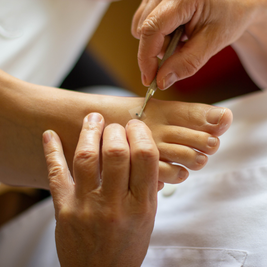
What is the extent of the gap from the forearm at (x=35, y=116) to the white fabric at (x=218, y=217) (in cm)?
28

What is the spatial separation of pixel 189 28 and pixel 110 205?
1.59 feet

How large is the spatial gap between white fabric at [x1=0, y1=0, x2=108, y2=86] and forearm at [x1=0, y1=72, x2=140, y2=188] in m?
0.18

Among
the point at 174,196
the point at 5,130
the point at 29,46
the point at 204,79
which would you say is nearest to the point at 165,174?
the point at 174,196

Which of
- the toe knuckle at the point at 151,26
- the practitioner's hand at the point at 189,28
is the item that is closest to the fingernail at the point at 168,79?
the practitioner's hand at the point at 189,28

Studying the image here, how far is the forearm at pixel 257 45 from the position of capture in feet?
2.16

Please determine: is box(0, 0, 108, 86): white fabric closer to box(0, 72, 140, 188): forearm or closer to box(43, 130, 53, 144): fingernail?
box(0, 72, 140, 188): forearm

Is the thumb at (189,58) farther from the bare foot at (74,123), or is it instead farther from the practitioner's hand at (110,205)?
the practitioner's hand at (110,205)

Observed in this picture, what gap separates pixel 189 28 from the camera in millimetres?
601

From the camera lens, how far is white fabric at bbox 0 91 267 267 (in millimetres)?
533

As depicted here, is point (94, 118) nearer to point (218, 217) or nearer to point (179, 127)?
point (179, 127)

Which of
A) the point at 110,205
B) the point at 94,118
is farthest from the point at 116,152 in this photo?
the point at 94,118

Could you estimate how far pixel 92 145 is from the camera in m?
0.47

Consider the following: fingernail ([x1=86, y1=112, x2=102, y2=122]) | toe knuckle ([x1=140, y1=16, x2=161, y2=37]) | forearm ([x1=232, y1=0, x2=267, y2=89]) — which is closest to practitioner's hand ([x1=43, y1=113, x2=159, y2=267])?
fingernail ([x1=86, y1=112, x2=102, y2=122])

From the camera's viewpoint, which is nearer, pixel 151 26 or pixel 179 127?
pixel 151 26
